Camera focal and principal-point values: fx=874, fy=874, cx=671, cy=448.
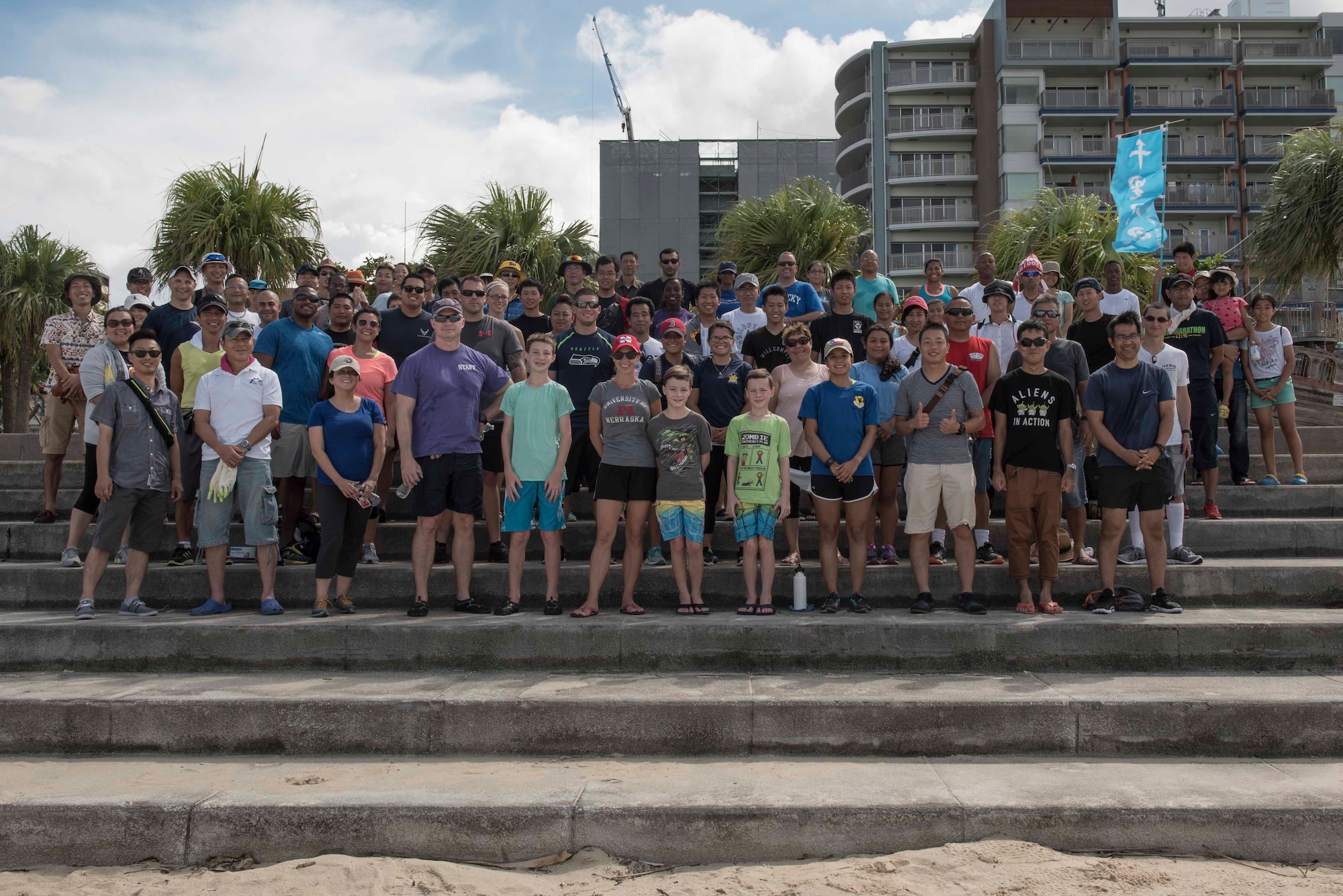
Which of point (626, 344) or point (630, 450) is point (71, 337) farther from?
point (630, 450)

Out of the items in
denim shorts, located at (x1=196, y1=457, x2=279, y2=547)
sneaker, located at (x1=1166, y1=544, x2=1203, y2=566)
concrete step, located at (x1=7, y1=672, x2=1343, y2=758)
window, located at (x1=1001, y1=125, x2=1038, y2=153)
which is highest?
window, located at (x1=1001, y1=125, x2=1038, y2=153)

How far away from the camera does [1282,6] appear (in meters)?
51.1

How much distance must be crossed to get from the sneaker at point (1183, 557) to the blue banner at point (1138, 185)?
7.45m

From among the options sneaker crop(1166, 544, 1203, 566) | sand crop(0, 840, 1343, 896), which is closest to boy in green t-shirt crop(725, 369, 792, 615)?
sand crop(0, 840, 1343, 896)

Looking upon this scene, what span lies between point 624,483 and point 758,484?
93cm

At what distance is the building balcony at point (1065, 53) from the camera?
155 ft

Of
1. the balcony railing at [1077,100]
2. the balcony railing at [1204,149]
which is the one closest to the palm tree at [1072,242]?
the balcony railing at [1077,100]

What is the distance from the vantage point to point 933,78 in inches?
1992

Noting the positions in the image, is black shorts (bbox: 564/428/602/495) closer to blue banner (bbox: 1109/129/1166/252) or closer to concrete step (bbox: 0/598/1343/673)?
concrete step (bbox: 0/598/1343/673)

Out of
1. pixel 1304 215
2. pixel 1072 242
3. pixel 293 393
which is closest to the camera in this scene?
pixel 293 393

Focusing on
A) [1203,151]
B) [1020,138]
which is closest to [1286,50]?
[1203,151]

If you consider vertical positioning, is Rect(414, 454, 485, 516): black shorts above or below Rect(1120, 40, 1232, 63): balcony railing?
below

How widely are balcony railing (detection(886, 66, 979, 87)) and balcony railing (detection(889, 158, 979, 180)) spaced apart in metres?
4.52

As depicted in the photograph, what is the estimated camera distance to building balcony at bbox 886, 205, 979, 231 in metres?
49.0
